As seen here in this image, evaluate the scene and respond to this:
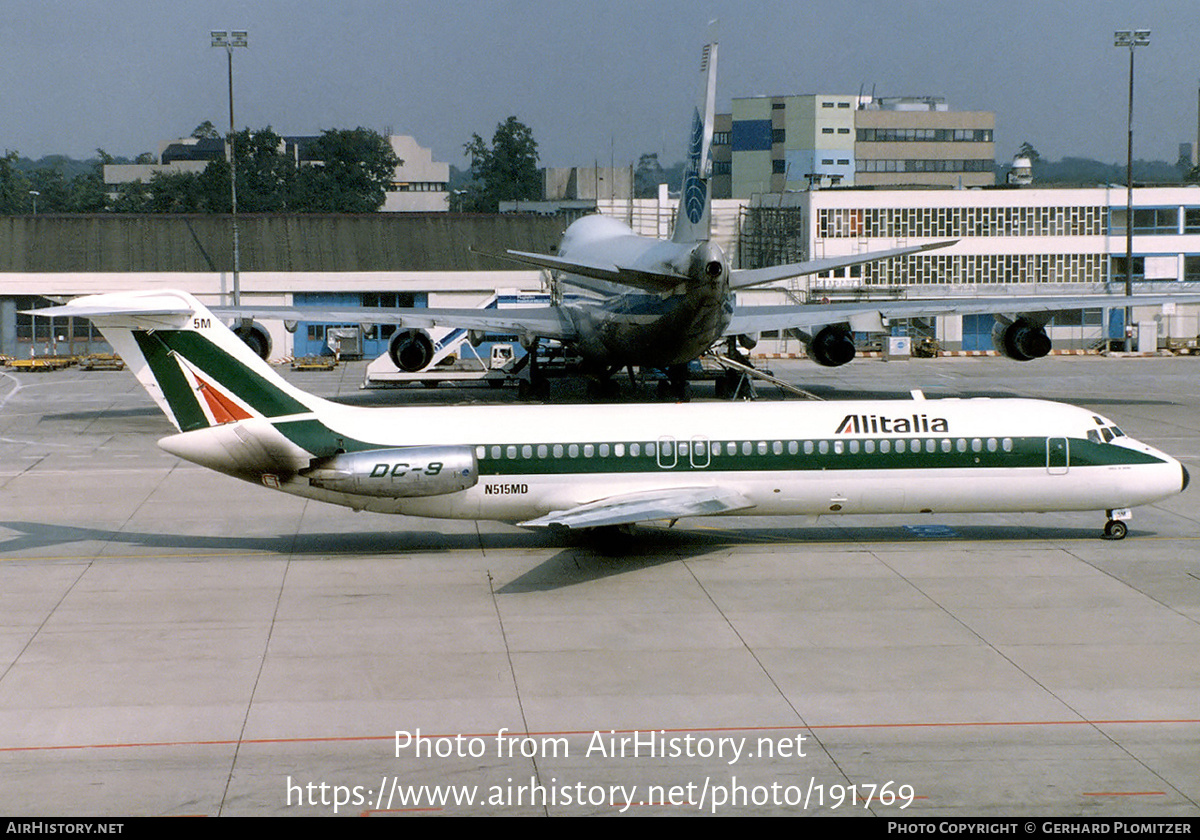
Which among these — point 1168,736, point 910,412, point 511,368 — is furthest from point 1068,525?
point 511,368

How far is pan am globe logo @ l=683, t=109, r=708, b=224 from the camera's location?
46.5 metres

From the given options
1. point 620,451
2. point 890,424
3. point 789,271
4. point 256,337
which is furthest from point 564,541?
point 256,337

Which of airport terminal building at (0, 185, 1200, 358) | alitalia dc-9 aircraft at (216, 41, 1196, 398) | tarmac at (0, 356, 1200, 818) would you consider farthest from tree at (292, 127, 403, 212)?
tarmac at (0, 356, 1200, 818)

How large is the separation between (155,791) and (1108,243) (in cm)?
7829

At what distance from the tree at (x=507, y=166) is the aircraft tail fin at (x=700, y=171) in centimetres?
13702

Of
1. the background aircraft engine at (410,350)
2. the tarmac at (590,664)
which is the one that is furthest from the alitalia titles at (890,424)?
the background aircraft engine at (410,350)

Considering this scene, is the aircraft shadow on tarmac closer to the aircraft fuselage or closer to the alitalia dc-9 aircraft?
the aircraft fuselage

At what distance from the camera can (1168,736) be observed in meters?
17.1

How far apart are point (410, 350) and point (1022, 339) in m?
23.7

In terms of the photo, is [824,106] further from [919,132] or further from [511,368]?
[511,368]

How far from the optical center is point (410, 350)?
52656 mm

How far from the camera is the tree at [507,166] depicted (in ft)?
613

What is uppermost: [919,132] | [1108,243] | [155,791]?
[919,132]

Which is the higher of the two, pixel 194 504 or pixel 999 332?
pixel 999 332
